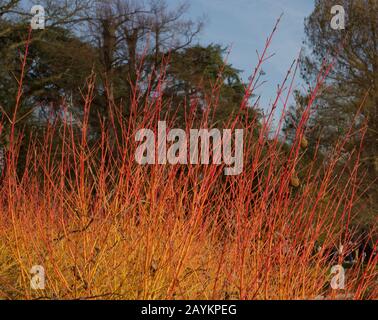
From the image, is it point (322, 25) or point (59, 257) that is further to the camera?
point (322, 25)

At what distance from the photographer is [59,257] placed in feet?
11.1

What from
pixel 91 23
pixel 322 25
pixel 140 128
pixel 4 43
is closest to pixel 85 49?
pixel 91 23

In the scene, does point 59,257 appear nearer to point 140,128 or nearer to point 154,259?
point 154,259

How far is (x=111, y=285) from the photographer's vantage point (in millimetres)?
2951

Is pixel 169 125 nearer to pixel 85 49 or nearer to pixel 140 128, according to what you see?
pixel 140 128

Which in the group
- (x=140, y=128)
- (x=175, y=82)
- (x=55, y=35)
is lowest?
(x=140, y=128)

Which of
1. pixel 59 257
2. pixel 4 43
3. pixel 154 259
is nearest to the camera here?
pixel 154 259

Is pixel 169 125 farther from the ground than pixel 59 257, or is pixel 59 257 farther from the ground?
pixel 169 125
